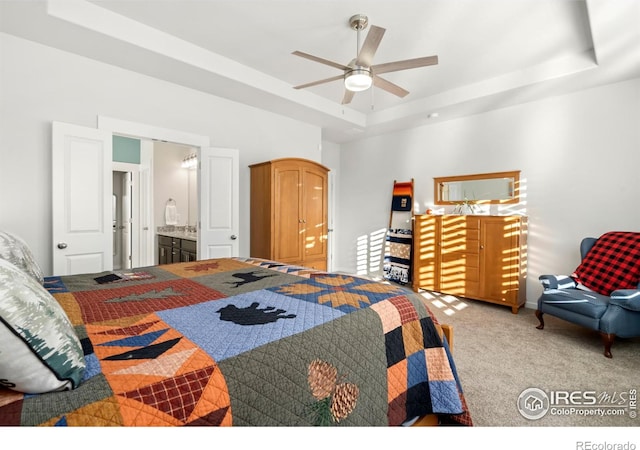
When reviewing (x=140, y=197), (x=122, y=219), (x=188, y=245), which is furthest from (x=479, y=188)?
(x=122, y=219)

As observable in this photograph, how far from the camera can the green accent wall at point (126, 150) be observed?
482 centimetres

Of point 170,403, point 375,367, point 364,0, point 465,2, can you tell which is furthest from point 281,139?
point 170,403

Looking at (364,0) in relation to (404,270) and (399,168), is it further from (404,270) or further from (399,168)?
(404,270)

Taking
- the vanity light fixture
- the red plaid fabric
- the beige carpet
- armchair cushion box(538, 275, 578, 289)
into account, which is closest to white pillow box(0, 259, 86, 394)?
the beige carpet

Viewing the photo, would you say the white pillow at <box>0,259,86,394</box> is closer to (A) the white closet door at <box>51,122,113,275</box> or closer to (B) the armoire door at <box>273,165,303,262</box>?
(A) the white closet door at <box>51,122,113,275</box>

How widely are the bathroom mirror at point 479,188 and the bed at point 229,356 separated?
330 cm

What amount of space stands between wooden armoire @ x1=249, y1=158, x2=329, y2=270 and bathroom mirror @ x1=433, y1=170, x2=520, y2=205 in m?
1.86

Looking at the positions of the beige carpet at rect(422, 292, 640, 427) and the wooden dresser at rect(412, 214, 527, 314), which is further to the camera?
the wooden dresser at rect(412, 214, 527, 314)

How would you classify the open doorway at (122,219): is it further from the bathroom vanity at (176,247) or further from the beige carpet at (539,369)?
the beige carpet at (539,369)

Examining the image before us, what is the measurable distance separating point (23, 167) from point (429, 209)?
4.65 meters

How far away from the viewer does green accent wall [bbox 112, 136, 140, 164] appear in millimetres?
4816

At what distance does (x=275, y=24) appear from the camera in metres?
2.67

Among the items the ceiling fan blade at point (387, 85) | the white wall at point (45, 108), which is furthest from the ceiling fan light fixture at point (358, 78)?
the white wall at point (45, 108)

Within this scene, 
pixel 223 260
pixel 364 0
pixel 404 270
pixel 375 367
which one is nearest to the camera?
pixel 375 367
